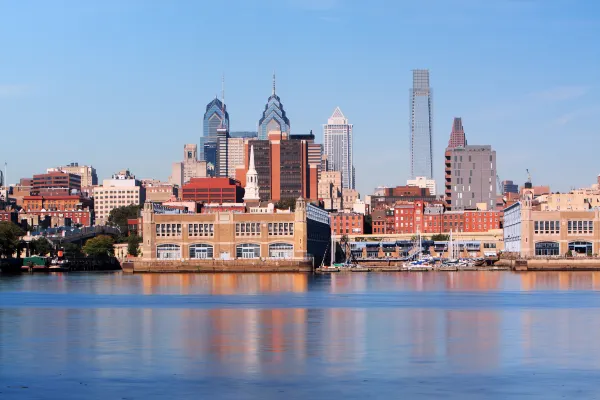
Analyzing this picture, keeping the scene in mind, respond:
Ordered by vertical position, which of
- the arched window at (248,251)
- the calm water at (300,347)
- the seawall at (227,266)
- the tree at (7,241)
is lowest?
the calm water at (300,347)

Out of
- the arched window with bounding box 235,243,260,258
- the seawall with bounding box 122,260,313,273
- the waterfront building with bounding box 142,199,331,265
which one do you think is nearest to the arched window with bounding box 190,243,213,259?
the waterfront building with bounding box 142,199,331,265

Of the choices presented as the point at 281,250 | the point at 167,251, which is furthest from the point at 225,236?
the point at 167,251

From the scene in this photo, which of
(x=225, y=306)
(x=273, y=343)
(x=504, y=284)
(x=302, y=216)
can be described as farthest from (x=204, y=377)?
(x=302, y=216)

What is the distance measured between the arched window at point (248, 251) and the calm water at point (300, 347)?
65.4 metres

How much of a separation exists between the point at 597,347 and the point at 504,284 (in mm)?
66500

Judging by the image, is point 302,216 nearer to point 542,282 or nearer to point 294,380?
point 542,282

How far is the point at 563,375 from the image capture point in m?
44.6

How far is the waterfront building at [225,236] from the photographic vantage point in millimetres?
158125

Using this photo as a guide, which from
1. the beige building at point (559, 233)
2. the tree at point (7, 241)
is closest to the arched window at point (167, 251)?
the tree at point (7, 241)

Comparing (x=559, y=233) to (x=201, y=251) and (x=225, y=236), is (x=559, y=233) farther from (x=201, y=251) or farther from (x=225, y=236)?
→ (x=201, y=251)

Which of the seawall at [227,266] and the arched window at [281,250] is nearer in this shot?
the seawall at [227,266]

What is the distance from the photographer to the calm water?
1650 inches

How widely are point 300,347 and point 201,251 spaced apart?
107 meters

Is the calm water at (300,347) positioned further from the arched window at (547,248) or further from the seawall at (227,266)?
the arched window at (547,248)
